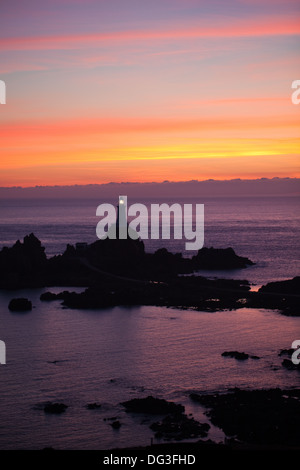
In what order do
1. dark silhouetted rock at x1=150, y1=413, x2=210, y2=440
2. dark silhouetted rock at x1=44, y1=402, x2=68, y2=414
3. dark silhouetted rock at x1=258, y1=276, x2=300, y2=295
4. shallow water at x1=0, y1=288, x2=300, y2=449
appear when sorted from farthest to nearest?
dark silhouetted rock at x1=258, y1=276, x2=300, y2=295, dark silhouetted rock at x1=44, y1=402, x2=68, y2=414, shallow water at x1=0, y1=288, x2=300, y2=449, dark silhouetted rock at x1=150, y1=413, x2=210, y2=440

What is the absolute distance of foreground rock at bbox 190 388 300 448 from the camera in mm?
25000

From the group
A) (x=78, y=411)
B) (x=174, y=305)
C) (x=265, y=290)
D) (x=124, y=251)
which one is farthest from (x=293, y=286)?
(x=78, y=411)

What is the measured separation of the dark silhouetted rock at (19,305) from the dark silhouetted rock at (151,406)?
25.6 metres

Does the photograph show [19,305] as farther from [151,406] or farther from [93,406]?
[151,406]

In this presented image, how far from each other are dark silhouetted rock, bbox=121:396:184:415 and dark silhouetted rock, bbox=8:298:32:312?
25605 millimetres

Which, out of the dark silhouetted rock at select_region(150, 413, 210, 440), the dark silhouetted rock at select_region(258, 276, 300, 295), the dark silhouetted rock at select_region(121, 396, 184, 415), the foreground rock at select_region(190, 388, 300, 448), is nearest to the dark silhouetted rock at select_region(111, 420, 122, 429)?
the dark silhouetted rock at select_region(150, 413, 210, 440)

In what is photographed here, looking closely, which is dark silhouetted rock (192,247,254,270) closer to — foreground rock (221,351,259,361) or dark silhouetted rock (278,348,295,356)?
dark silhouetted rock (278,348,295,356)

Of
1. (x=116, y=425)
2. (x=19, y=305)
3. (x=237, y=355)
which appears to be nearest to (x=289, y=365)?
(x=237, y=355)

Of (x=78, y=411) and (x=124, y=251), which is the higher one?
(x=124, y=251)

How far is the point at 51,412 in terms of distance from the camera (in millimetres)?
28016

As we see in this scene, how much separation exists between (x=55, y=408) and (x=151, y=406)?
4287 millimetres

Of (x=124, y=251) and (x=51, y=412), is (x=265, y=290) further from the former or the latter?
(x=51, y=412)

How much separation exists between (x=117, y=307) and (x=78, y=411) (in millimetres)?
26334

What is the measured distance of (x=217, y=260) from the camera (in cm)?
7712
